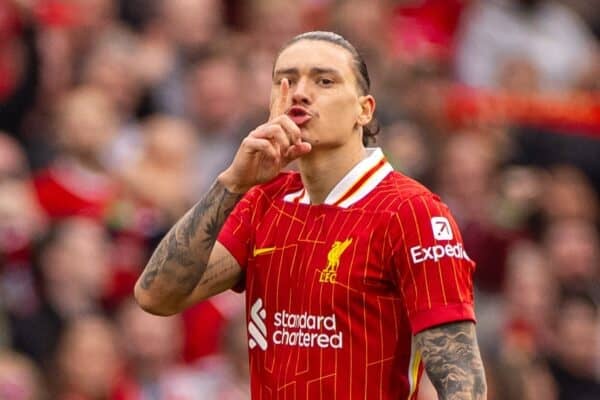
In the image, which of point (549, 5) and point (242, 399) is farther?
point (549, 5)

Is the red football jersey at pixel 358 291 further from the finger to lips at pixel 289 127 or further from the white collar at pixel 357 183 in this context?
the finger to lips at pixel 289 127

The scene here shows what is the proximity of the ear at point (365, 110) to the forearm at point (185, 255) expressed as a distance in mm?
468

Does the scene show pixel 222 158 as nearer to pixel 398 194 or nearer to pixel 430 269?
pixel 398 194

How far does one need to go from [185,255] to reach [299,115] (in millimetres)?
572

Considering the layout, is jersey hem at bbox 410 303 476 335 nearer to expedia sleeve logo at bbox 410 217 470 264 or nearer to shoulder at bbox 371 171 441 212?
expedia sleeve logo at bbox 410 217 470 264

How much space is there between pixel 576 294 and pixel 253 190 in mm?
5882


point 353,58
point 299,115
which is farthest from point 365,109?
point 299,115

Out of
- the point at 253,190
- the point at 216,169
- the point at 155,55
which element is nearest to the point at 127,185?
the point at 216,169

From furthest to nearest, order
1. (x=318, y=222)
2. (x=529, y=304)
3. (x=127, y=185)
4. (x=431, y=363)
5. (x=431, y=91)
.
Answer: (x=431, y=91), (x=529, y=304), (x=127, y=185), (x=318, y=222), (x=431, y=363)

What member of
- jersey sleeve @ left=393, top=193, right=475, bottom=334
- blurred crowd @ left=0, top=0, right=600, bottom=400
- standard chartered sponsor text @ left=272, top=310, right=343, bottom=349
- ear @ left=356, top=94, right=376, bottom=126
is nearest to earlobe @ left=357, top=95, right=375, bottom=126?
ear @ left=356, top=94, right=376, bottom=126

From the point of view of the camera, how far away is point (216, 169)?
10.7m

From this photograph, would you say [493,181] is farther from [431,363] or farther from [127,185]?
[431,363]

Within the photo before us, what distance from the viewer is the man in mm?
5184

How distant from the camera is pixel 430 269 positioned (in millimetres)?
5172
